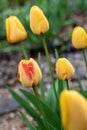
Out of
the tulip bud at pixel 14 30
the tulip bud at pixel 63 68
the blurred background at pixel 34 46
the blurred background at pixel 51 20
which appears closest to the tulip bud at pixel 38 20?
the tulip bud at pixel 14 30

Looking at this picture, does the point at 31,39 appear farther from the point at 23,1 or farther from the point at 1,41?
the point at 23,1

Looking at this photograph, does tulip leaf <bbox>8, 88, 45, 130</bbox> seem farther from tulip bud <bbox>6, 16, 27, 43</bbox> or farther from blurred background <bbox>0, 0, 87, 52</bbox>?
blurred background <bbox>0, 0, 87, 52</bbox>

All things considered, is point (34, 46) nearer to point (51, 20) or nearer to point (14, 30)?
point (51, 20)

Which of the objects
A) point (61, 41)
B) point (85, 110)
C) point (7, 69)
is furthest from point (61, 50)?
point (85, 110)

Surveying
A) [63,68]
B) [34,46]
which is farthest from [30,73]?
[34,46]

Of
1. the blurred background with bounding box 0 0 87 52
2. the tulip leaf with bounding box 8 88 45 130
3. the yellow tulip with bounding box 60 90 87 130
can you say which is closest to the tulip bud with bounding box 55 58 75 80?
the tulip leaf with bounding box 8 88 45 130

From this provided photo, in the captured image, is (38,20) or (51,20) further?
(51,20)
